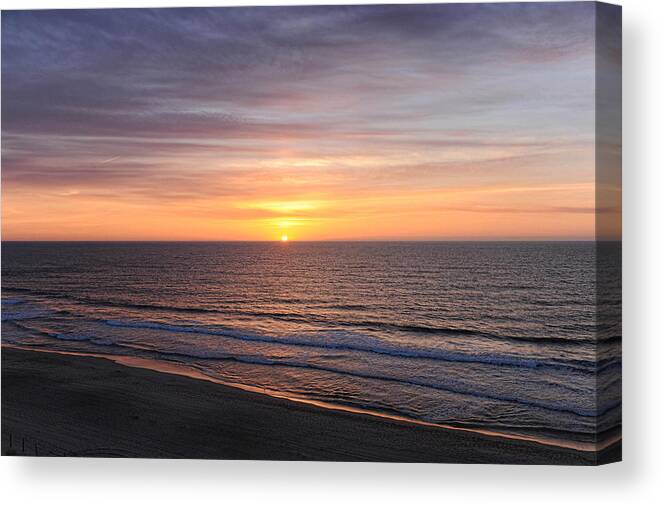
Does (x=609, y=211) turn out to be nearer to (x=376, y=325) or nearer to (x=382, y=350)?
(x=382, y=350)

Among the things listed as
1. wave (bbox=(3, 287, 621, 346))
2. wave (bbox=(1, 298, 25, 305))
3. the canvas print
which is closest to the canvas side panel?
the canvas print

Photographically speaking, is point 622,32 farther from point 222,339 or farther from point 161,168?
point 222,339

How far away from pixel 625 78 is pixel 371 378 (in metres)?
3.48

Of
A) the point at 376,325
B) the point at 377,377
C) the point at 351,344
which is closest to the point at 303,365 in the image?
the point at 377,377

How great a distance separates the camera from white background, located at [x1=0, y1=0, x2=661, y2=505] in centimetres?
457

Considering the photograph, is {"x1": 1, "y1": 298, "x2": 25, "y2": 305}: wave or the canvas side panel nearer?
the canvas side panel

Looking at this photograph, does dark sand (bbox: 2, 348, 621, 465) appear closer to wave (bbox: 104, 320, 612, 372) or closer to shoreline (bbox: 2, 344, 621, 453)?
shoreline (bbox: 2, 344, 621, 453)

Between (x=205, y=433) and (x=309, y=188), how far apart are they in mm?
2415

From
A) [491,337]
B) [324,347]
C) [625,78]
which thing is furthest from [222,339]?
[625,78]

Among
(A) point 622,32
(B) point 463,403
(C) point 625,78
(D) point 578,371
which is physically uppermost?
(A) point 622,32

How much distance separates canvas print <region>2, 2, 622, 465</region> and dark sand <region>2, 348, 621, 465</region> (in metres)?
0.02

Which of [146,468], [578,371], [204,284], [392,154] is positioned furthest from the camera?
[204,284]

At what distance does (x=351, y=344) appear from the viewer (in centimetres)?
750

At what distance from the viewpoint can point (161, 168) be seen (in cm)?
604
